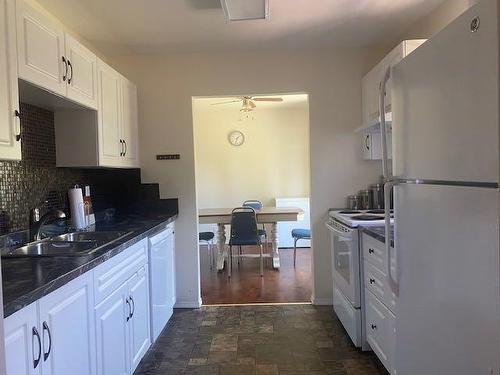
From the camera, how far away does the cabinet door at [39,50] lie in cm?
Result: 169

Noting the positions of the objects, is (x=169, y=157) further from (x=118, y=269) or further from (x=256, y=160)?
(x=256, y=160)

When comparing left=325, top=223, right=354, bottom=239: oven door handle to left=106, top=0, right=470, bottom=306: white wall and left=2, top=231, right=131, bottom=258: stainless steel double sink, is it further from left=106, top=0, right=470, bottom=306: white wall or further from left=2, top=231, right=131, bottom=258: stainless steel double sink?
left=2, top=231, right=131, bottom=258: stainless steel double sink

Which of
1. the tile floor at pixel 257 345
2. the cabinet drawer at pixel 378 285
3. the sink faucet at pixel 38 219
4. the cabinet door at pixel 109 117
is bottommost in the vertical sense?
the tile floor at pixel 257 345

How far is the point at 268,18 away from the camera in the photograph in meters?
2.77

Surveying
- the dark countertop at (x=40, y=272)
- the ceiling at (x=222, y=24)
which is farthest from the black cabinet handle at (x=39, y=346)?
the ceiling at (x=222, y=24)

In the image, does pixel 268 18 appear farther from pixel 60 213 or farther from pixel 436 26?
pixel 60 213

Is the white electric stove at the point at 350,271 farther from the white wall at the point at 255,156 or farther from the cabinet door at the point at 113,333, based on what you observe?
the white wall at the point at 255,156

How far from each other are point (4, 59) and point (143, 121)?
2.02 m

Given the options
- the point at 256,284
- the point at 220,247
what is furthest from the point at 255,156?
the point at 256,284

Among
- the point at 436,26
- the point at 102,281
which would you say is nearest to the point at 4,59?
the point at 102,281

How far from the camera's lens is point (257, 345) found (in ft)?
9.11

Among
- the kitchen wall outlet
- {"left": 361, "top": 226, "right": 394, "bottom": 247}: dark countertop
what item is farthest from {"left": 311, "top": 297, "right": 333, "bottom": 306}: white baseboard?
the kitchen wall outlet

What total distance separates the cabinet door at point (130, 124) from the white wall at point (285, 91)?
11 cm

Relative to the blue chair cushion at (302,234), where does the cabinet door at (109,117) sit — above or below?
above
